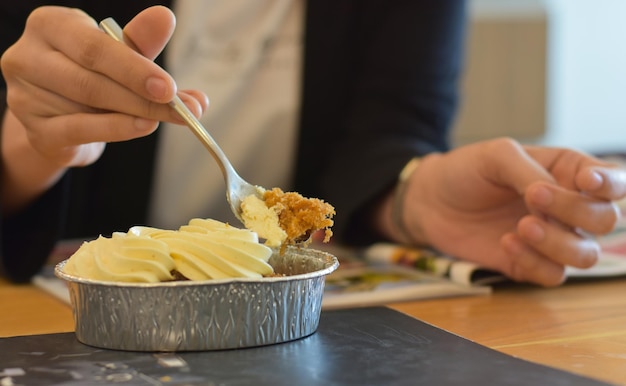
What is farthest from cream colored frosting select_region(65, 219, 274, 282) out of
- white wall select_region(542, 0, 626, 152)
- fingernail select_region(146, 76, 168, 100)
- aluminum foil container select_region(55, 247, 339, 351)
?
white wall select_region(542, 0, 626, 152)

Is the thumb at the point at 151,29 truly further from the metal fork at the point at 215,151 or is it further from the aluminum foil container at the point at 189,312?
the aluminum foil container at the point at 189,312

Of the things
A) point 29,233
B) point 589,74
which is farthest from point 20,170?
point 589,74

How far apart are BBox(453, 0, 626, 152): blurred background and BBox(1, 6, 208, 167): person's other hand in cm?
200

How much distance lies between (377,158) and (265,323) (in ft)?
2.07

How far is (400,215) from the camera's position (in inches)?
44.7

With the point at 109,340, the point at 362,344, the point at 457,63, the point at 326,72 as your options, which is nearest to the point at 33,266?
the point at 109,340

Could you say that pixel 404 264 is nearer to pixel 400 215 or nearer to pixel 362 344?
pixel 400 215

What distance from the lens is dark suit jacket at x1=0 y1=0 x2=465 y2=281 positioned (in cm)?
124

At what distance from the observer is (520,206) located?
3.34 ft

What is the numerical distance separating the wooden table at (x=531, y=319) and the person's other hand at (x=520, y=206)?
1.7 inches

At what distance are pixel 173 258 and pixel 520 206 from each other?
1.73 ft

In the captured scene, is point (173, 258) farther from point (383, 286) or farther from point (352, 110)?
point (352, 110)

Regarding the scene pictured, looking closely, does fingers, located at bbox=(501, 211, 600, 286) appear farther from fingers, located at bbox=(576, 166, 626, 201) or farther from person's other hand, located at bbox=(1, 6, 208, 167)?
person's other hand, located at bbox=(1, 6, 208, 167)

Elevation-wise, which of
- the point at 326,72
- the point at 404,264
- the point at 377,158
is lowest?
the point at 404,264
